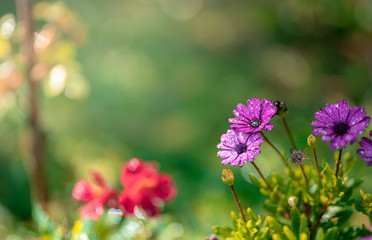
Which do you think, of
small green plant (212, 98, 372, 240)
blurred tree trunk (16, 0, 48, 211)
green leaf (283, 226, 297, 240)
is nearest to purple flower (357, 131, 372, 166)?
small green plant (212, 98, 372, 240)

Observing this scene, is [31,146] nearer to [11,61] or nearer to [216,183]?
[11,61]

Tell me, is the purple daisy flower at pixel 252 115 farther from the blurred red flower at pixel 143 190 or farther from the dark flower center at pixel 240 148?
the blurred red flower at pixel 143 190

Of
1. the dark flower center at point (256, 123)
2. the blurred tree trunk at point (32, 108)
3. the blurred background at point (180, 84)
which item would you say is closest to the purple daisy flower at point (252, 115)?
the dark flower center at point (256, 123)

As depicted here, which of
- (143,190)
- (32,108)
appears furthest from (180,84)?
(143,190)

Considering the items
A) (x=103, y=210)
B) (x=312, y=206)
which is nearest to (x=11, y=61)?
(x=103, y=210)

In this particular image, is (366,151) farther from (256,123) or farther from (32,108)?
(32,108)

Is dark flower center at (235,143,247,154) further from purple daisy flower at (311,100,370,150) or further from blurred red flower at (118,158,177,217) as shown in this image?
blurred red flower at (118,158,177,217)
